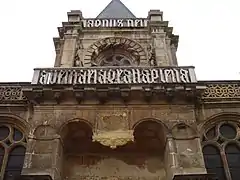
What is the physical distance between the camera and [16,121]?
1277cm

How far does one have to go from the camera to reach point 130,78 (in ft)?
42.3

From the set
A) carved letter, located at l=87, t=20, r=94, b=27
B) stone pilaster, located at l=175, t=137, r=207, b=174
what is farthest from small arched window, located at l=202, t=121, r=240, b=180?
carved letter, located at l=87, t=20, r=94, b=27

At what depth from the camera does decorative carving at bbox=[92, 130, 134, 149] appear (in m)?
11.4

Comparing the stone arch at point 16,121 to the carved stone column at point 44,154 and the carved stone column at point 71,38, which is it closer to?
the carved stone column at point 44,154

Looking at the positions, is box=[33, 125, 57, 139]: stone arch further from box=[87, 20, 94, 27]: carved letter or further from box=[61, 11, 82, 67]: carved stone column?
box=[87, 20, 94, 27]: carved letter

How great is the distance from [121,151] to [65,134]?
2.02m

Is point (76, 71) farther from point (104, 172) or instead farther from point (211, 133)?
point (211, 133)

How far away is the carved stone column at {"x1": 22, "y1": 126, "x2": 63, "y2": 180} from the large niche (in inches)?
22.5

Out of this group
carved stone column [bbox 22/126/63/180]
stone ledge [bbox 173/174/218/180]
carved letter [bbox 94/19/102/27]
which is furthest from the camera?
carved letter [bbox 94/19/102/27]

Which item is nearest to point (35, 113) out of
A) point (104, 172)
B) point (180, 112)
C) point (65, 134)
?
point (65, 134)

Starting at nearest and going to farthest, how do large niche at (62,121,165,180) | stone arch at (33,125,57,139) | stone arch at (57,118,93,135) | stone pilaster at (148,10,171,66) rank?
stone arch at (33,125,57,139) < stone arch at (57,118,93,135) < large niche at (62,121,165,180) < stone pilaster at (148,10,171,66)

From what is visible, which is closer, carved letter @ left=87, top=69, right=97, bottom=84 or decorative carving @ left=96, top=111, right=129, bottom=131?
decorative carving @ left=96, top=111, right=129, bottom=131

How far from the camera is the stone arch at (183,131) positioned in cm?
1168

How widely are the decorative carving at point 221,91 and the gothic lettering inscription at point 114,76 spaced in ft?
3.51
